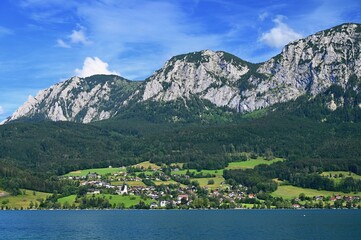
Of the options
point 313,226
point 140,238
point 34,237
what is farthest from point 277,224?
point 34,237

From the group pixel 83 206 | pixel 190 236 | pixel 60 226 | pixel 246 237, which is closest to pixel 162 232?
pixel 190 236

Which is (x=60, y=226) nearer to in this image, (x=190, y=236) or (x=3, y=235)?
(x=3, y=235)

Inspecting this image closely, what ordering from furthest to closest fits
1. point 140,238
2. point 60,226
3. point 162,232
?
1. point 60,226
2. point 162,232
3. point 140,238

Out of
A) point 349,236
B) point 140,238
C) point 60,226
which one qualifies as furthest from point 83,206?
point 349,236

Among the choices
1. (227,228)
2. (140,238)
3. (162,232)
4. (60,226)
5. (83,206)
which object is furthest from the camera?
(83,206)

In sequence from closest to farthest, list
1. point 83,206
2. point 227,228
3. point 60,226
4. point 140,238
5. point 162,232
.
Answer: point 140,238 < point 162,232 < point 227,228 < point 60,226 < point 83,206

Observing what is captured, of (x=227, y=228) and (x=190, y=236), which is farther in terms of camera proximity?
(x=227, y=228)

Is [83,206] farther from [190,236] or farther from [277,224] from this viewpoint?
[190,236]

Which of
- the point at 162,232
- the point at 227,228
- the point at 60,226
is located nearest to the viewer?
the point at 162,232

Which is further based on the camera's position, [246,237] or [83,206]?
[83,206]
